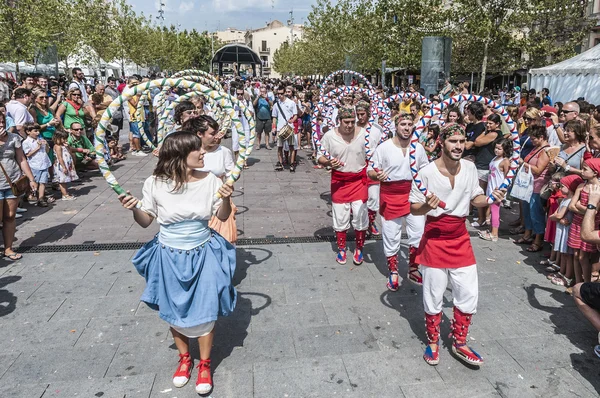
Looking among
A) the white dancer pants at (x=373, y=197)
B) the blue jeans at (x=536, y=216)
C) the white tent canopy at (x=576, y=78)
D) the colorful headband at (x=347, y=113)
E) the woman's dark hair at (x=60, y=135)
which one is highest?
the white tent canopy at (x=576, y=78)

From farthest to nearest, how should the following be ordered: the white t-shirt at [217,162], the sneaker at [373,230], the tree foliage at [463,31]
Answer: the tree foliage at [463,31]
the sneaker at [373,230]
the white t-shirt at [217,162]

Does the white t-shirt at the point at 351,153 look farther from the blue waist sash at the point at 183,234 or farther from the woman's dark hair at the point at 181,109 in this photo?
the blue waist sash at the point at 183,234

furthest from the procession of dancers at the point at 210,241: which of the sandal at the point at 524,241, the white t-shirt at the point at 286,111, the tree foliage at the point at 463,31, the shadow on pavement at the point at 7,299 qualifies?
the tree foliage at the point at 463,31

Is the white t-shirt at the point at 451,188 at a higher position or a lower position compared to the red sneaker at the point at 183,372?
higher

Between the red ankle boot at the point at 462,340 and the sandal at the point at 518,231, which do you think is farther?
the sandal at the point at 518,231

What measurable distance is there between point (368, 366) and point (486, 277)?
254 centimetres

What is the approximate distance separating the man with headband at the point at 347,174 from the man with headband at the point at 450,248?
1972 millimetres

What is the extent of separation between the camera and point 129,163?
1294cm

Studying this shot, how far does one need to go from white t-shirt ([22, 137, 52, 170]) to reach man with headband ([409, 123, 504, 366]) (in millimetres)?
7374

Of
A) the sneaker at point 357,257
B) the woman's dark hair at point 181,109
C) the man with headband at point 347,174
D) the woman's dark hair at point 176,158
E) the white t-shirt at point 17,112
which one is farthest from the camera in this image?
the white t-shirt at point 17,112

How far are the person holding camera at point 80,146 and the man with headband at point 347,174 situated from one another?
6.77m

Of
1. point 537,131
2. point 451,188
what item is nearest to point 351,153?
point 451,188

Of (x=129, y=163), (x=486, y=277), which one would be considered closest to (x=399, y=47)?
(x=129, y=163)

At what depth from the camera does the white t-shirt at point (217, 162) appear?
5.07 meters
